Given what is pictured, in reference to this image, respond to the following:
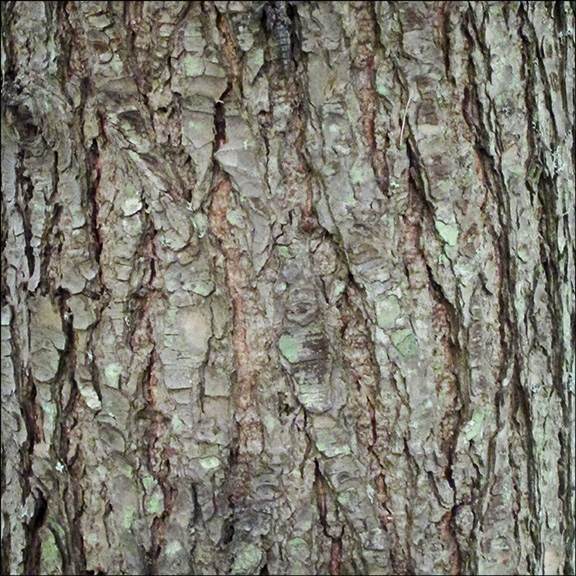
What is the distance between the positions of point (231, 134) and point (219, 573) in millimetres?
798

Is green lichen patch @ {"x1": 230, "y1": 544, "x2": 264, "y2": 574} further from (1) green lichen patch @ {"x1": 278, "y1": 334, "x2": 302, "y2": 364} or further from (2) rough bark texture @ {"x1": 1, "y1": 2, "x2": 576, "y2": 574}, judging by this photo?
(1) green lichen patch @ {"x1": 278, "y1": 334, "x2": 302, "y2": 364}

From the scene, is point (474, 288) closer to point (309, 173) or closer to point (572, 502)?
point (309, 173)

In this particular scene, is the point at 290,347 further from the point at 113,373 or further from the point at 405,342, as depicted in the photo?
the point at 113,373

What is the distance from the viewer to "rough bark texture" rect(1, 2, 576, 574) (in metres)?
1.17

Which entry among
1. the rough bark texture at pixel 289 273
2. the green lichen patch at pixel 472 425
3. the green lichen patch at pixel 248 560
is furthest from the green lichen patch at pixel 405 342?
the green lichen patch at pixel 248 560

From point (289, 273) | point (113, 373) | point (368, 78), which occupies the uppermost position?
point (368, 78)

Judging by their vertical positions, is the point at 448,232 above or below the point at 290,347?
above

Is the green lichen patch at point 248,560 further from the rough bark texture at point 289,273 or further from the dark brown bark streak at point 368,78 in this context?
the dark brown bark streak at point 368,78

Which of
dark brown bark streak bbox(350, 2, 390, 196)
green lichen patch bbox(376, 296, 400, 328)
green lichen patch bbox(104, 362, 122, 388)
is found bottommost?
green lichen patch bbox(104, 362, 122, 388)

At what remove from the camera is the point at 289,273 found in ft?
3.89

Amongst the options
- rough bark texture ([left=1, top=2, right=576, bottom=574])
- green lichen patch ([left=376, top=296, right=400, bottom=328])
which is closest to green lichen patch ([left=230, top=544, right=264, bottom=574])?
rough bark texture ([left=1, top=2, right=576, bottom=574])

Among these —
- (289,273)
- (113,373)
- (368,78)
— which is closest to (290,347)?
(289,273)

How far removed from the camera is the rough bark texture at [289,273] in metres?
1.17

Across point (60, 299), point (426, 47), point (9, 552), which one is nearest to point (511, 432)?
point (426, 47)
